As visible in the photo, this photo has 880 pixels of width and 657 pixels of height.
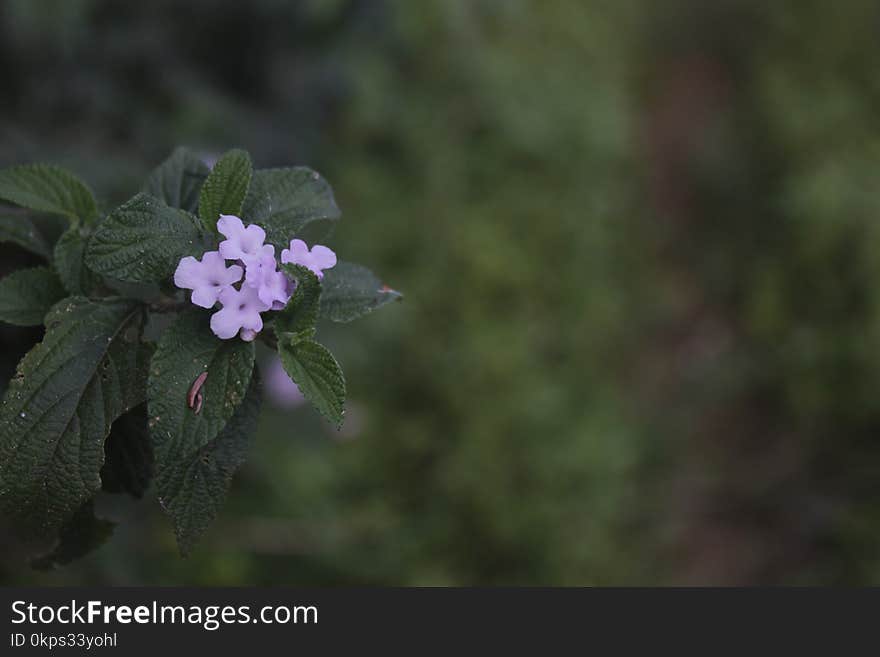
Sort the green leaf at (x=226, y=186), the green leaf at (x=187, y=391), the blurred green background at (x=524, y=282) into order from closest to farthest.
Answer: the green leaf at (x=187, y=391)
the green leaf at (x=226, y=186)
the blurred green background at (x=524, y=282)

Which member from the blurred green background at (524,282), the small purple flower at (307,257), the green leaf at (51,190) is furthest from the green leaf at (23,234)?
the blurred green background at (524,282)

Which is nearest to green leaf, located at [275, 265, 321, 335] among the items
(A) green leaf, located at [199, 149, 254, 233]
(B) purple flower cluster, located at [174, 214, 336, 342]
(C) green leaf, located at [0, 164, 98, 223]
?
(B) purple flower cluster, located at [174, 214, 336, 342]

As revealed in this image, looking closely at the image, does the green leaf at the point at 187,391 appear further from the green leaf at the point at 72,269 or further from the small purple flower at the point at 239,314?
the green leaf at the point at 72,269

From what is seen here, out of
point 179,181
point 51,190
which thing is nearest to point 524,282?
point 179,181

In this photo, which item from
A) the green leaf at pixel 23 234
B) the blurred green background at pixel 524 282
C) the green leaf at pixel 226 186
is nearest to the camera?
the green leaf at pixel 226 186

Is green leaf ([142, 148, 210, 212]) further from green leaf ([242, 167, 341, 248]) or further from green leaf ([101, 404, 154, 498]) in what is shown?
green leaf ([101, 404, 154, 498])

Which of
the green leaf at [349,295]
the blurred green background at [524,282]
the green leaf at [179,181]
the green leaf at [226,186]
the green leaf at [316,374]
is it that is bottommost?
the green leaf at [316,374]
